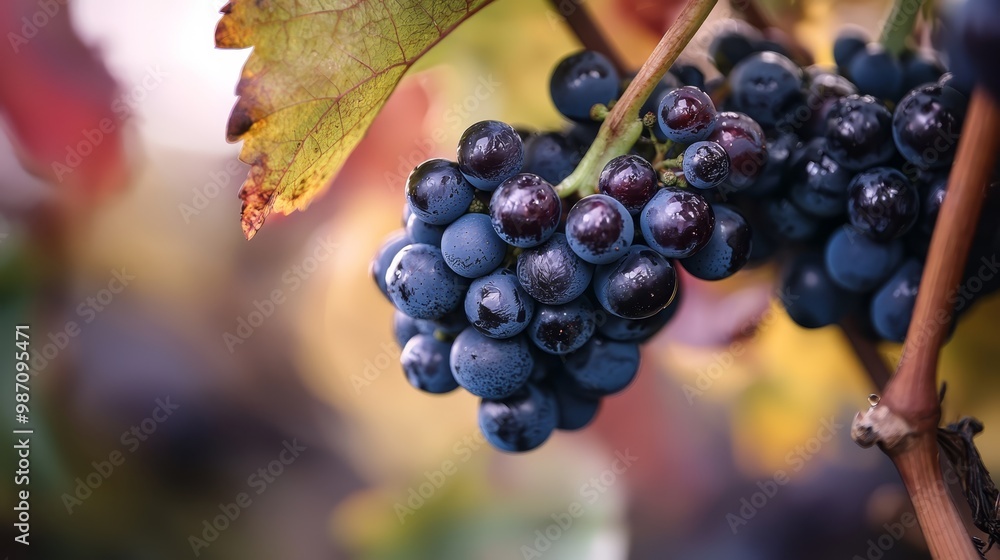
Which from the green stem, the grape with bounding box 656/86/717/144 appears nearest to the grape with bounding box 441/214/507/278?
the grape with bounding box 656/86/717/144

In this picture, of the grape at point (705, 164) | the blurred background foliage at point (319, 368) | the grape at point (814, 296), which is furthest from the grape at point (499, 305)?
the blurred background foliage at point (319, 368)

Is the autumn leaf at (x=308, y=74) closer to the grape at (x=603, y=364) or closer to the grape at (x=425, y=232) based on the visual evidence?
the grape at (x=425, y=232)

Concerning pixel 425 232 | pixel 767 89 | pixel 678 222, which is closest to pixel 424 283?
pixel 425 232

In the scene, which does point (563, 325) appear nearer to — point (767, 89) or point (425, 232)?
point (425, 232)

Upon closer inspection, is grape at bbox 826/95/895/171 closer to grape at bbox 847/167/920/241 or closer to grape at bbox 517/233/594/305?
grape at bbox 847/167/920/241

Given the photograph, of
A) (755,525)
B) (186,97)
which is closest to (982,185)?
(755,525)

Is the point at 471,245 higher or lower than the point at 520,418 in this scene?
higher
